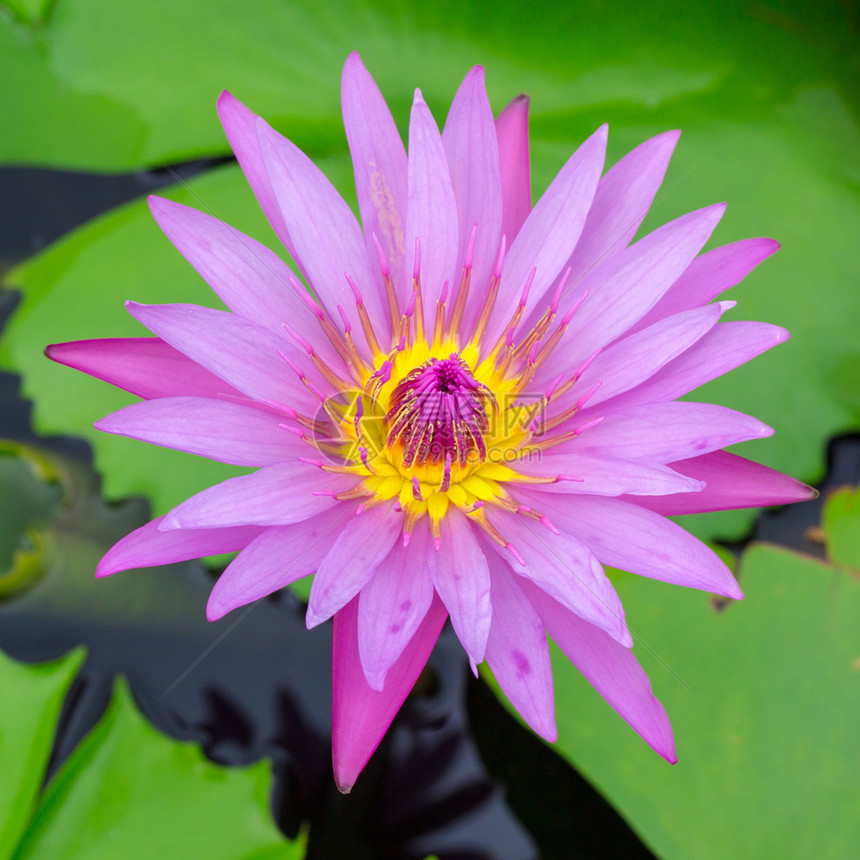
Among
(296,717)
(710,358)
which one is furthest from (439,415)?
(296,717)

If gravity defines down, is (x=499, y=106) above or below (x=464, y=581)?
above

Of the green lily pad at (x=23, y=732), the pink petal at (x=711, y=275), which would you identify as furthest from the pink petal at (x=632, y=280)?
the green lily pad at (x=23, y=732)

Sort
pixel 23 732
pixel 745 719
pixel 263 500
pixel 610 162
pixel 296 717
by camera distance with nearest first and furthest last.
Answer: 1. pixel 263 500
2. pixel 23 732
3. pixel 745 719
4. pixel 296 717
5. pixel 610 162

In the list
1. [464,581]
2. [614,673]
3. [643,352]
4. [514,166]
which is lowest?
[614,673]

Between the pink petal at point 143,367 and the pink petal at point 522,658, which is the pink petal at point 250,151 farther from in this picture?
the pink petal at point 522,658

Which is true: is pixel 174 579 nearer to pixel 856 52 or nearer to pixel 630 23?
pixel 630 23

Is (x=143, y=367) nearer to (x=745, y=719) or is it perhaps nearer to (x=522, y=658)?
(x=522, y=658)

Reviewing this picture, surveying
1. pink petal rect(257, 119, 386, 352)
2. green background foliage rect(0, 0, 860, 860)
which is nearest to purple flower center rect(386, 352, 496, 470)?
pink petal rect(257, 119, 386, 352)

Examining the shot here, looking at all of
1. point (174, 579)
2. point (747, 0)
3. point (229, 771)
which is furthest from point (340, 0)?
point (229, 771)
